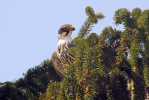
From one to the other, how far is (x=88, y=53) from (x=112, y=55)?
201 millimetres

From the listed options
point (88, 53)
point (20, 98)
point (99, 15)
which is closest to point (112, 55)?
point (88, 53)

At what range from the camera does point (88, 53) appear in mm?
3611

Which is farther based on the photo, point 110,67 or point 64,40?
point 64,40

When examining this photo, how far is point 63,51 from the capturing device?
5781mm

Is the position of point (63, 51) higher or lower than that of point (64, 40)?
lower

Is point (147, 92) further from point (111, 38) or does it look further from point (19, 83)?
point (19, 83)

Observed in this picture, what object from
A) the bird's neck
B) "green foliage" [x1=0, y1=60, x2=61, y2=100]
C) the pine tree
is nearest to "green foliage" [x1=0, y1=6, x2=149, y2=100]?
the pine tree

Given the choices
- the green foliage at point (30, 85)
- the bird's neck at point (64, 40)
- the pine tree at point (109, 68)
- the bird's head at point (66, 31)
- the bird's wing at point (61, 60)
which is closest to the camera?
the pine tree at point (109, 68)

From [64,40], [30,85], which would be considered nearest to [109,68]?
[30,85]

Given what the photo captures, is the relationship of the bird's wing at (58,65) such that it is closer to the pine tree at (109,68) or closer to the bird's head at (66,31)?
the bird's head at (66,31)

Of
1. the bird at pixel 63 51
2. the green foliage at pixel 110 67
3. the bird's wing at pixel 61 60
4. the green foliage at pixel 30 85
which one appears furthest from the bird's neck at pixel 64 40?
the green foliage at pixel 110 67

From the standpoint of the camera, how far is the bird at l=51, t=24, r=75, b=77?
5.61 metres

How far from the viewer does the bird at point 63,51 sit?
5613 mm

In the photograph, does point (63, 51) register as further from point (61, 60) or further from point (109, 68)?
point (109, 68)
